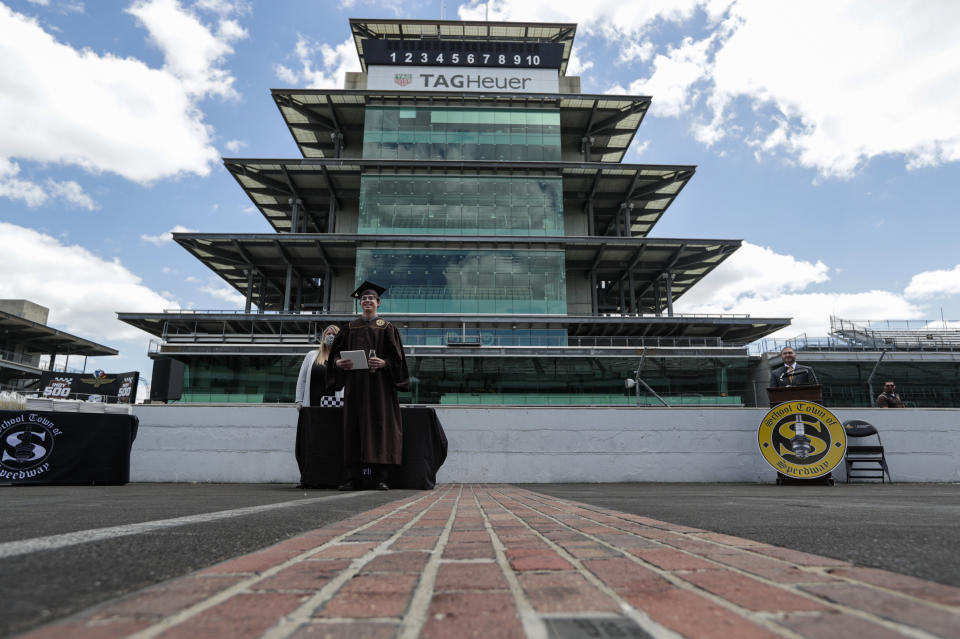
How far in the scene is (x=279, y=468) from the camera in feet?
30.7

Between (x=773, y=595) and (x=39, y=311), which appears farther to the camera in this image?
(x=39, y=311)

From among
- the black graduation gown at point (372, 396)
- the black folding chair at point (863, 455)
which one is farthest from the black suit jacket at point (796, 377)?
the black graduation gown at point (372, 396)

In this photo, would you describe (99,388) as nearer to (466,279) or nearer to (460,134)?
(466,279)

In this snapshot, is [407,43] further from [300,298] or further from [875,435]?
[875,435]

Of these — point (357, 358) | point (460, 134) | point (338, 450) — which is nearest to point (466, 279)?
point (460, 134)

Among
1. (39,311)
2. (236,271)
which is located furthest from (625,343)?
(39,311)

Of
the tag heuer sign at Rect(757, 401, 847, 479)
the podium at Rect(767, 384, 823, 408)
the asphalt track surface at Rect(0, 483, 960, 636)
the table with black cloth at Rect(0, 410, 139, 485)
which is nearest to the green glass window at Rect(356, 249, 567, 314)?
the table with black cloth at Rect(0, 410, 139, 485)

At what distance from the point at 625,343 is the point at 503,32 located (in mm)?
26341

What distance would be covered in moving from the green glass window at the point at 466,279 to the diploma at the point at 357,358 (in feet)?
81.3

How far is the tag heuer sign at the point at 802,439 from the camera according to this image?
7012 mm

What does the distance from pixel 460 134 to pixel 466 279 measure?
10.7 m

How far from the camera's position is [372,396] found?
5.58 meters

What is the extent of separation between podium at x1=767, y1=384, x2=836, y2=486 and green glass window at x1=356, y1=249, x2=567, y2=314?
75.5 feet

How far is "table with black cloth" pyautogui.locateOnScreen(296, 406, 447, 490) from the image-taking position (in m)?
5.81
